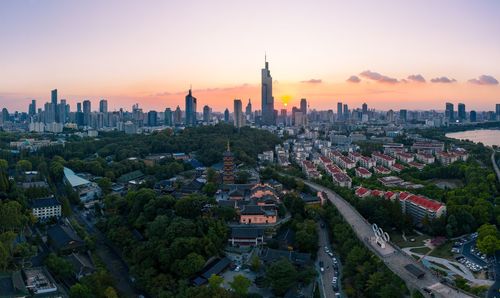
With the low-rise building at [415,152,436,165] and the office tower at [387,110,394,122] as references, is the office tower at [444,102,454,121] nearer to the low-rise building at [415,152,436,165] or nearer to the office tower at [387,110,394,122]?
the office tower at [387,110,394,122]

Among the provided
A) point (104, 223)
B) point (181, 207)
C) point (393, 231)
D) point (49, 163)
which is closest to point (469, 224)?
point (393, 231)

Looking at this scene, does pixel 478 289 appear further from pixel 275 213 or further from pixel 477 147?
pixel 477 147

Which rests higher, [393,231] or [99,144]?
[99,144]

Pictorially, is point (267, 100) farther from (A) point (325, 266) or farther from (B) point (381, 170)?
(A) point (325, 266)

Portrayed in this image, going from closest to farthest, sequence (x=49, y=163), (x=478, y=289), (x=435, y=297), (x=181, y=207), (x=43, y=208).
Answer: (x=435, y=297) → (x=478, y=289) → (x=181, y=207) → (x=43, y=208) → (x=49, y=163)

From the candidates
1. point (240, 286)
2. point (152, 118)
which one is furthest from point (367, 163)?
point (152, 118)

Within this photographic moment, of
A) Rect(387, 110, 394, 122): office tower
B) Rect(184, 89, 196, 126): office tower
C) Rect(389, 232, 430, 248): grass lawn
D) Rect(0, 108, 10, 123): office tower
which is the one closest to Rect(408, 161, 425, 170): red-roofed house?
Rect(389, 232, 430, 248): grass lawn
